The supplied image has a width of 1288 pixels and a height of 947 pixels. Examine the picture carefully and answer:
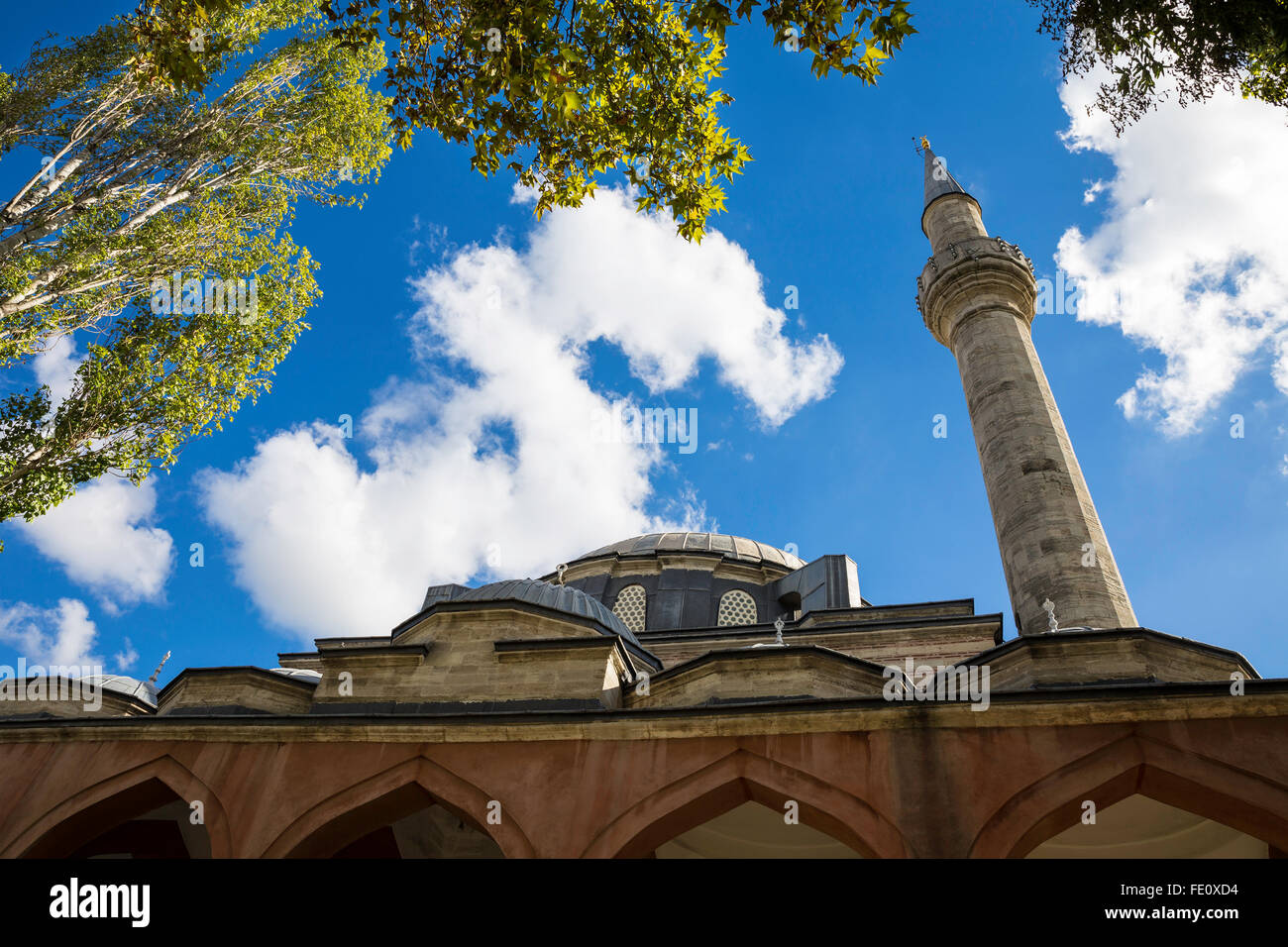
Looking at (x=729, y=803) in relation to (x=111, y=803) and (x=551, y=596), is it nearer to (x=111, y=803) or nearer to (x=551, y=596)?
(x=551, y=596)

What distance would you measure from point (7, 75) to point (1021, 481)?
1682cm

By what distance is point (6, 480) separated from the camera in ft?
33.6

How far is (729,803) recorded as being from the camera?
7363mm

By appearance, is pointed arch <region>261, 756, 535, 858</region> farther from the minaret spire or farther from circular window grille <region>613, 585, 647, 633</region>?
the minaret spire

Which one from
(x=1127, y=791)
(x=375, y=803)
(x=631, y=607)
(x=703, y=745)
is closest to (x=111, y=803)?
(x=375, y=803)

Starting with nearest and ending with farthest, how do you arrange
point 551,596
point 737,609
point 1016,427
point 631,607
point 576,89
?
1. point 576,89
2. point 551,596
3. point 1016,427
4. point 737,609
5. point 631,607

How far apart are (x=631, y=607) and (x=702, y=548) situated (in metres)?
2.63

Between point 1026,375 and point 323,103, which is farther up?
point 323,103

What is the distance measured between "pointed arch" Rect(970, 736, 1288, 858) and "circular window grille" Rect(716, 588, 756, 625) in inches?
468

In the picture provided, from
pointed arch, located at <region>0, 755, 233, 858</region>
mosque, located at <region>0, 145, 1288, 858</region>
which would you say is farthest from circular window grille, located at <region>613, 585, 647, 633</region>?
pointed arch, located at <region>0, 755, 233, 858</region>
